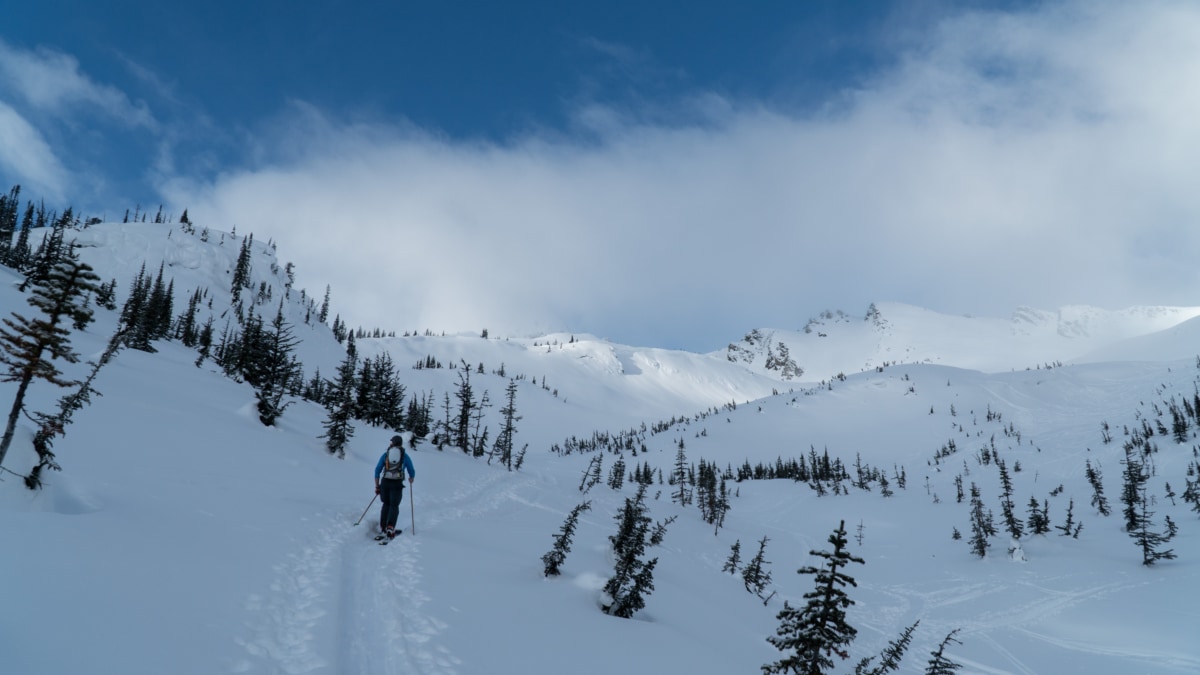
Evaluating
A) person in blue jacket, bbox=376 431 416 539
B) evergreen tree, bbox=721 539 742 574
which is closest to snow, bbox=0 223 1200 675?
person in blue jacket, bbox=376 431 416 539

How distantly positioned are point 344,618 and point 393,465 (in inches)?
262

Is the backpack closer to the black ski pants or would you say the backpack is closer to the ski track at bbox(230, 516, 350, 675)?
the black ski pants

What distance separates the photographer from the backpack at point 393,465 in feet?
46.2

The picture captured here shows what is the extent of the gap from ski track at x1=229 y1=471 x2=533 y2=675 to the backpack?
6.50 feet

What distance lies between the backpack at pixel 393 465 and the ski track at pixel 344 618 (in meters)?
1.98

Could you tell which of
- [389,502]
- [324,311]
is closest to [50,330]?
[389,502]

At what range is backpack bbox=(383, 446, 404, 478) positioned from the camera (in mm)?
14068

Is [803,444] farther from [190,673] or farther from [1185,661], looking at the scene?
[190,673]

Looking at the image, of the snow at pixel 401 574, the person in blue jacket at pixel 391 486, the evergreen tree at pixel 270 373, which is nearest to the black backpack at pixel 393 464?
the person in blue jacket at pixel 391 486

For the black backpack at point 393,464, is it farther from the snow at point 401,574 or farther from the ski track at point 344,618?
the ski track at point 344,618

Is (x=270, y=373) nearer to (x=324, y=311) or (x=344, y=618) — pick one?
(x=344, y=618)

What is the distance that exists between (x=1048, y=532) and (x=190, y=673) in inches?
1975

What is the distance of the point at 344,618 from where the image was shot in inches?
308

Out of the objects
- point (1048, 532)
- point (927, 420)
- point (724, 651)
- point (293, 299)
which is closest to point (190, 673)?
point (724, 651)
